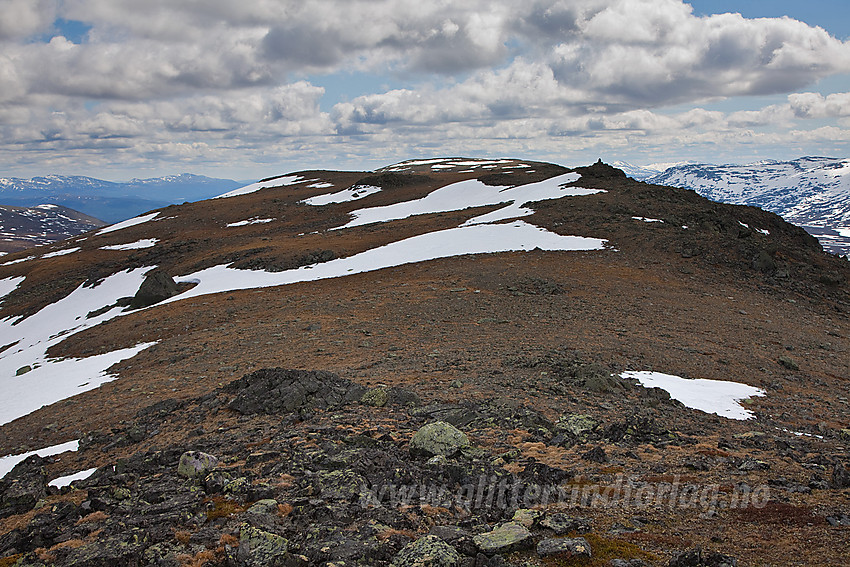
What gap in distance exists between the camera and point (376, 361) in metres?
16.0

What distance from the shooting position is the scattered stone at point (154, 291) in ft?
110

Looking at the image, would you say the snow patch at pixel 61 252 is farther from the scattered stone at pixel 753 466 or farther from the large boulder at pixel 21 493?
the scattered stone at pixel 753 466

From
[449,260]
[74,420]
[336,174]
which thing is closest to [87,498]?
[74,420]

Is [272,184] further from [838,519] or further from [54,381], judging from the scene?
[838,519]

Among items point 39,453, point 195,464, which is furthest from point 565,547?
point 39,453

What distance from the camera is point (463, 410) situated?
11180 mm

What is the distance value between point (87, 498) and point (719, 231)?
34.4 meters

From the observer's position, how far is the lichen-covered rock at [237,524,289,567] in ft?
19.4

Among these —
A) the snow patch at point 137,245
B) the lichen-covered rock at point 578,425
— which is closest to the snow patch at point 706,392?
the lichen-covered rock at point 578,425

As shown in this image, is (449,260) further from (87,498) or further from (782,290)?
(87,498)

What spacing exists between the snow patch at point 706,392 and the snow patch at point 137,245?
62260 millimetres

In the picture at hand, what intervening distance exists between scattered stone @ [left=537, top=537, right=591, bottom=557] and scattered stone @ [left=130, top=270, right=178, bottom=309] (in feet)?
110

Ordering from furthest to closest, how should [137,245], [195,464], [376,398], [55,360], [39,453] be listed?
[137,245] < [55,360] < [39,453] < [376,398] < [195,464]

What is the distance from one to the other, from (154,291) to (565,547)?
3475cm
